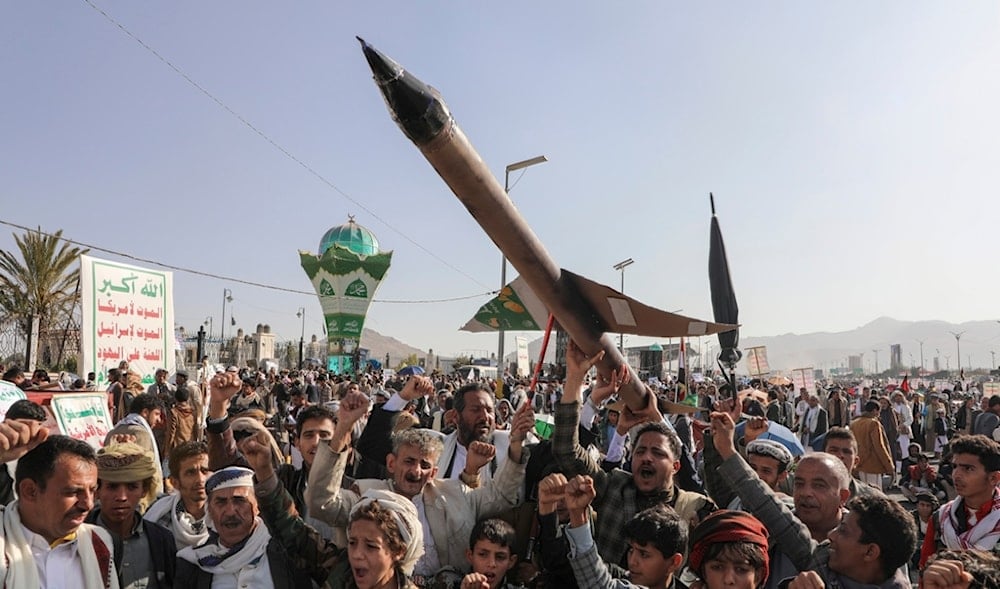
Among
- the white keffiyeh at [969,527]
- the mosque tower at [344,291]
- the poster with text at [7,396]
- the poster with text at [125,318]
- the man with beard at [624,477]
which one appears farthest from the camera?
the mosque tower at [344,291]

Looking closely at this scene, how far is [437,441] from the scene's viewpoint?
12.3 feet

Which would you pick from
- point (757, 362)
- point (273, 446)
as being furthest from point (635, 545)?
point (757, 362)

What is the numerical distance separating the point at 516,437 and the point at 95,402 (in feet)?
18.0

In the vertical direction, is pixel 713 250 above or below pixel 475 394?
above

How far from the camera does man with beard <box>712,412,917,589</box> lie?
2.99 m

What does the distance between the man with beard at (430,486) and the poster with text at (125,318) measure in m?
6.96

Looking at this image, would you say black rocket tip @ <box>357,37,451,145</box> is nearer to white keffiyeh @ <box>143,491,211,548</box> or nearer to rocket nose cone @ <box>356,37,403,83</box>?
rocket nose cone @ <box>356,37,403,83</box>

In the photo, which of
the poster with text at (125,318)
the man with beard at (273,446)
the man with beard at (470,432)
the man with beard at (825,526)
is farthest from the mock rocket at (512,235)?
the poster with text at (125,318)

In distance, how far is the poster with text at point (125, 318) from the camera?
9109mm

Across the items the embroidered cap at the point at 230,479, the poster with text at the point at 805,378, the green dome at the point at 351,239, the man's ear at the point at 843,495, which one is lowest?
the poster with text at the point at 805,378

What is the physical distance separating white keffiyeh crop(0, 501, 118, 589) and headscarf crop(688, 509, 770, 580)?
2452 mm

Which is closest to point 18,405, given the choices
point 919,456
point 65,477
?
point 65,477

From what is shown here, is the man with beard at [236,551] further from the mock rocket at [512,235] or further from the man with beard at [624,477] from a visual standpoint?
the mock rocket at [512,235]

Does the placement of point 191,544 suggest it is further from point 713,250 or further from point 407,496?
point 713,250
